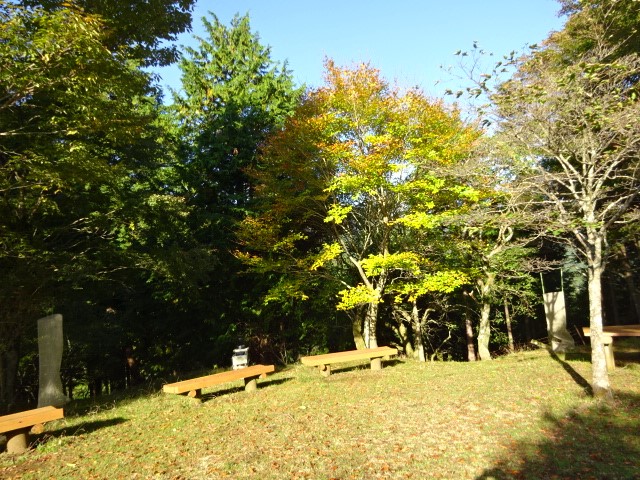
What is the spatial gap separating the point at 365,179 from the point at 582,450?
7.28 m

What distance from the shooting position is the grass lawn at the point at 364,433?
15.0 feet

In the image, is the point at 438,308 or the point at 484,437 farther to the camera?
the point at 438,308

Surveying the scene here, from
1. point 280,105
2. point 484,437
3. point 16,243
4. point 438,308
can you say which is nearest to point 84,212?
point 16,243

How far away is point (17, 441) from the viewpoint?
220 inches

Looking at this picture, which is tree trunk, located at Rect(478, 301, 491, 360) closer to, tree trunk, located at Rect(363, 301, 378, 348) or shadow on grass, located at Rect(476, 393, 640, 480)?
tree trunk, located at Rect(363, 301, 378, 348)

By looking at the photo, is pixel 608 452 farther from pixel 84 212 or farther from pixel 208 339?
pixel 208 339

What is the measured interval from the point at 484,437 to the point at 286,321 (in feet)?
38.5

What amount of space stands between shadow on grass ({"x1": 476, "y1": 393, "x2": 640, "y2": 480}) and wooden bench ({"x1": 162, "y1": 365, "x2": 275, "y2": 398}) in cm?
519

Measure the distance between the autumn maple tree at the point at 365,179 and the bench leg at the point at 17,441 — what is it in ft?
24.0

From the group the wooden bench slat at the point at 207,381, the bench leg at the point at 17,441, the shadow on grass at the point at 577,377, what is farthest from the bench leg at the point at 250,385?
the shadow on grass at the point at 577,377

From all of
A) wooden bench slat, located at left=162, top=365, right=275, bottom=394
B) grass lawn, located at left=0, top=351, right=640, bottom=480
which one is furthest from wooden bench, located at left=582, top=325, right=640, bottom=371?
wooden bench slat, located at left=162, top=365, right=275, bottom=394

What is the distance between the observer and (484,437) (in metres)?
5.34

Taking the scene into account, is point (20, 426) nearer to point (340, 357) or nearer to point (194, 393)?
point (194, 393)

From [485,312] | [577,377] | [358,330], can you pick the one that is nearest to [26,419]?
[577,377]
